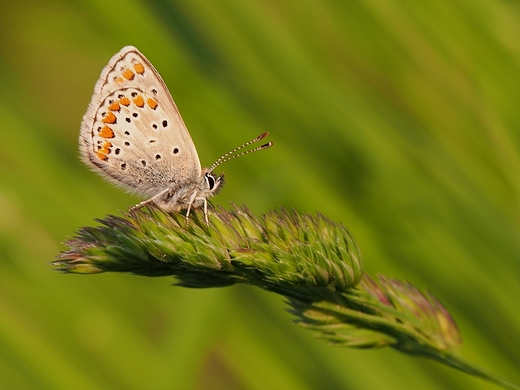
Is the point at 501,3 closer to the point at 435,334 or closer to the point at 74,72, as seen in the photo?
Result: the point at 435,334

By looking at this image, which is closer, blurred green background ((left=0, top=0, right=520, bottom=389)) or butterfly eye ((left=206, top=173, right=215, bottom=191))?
blurred green background ((left=0, top=0, right=520, bottom=389))

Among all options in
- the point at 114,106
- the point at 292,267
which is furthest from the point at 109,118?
the point at 292,267

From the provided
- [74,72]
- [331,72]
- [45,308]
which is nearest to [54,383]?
[45,308]

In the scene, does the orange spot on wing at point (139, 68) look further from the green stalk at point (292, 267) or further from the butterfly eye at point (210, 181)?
the green stalk at point (292, 267)

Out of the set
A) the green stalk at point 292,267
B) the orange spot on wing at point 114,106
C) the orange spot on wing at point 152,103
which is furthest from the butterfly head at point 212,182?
the green stalk at point 292,267

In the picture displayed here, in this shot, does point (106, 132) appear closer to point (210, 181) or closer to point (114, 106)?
point (114, 106)

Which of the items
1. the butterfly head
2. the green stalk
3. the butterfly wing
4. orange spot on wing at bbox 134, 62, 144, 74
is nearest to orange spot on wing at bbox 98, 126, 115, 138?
the butterfly wing

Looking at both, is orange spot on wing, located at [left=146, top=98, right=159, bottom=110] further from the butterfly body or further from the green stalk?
the green stalk
